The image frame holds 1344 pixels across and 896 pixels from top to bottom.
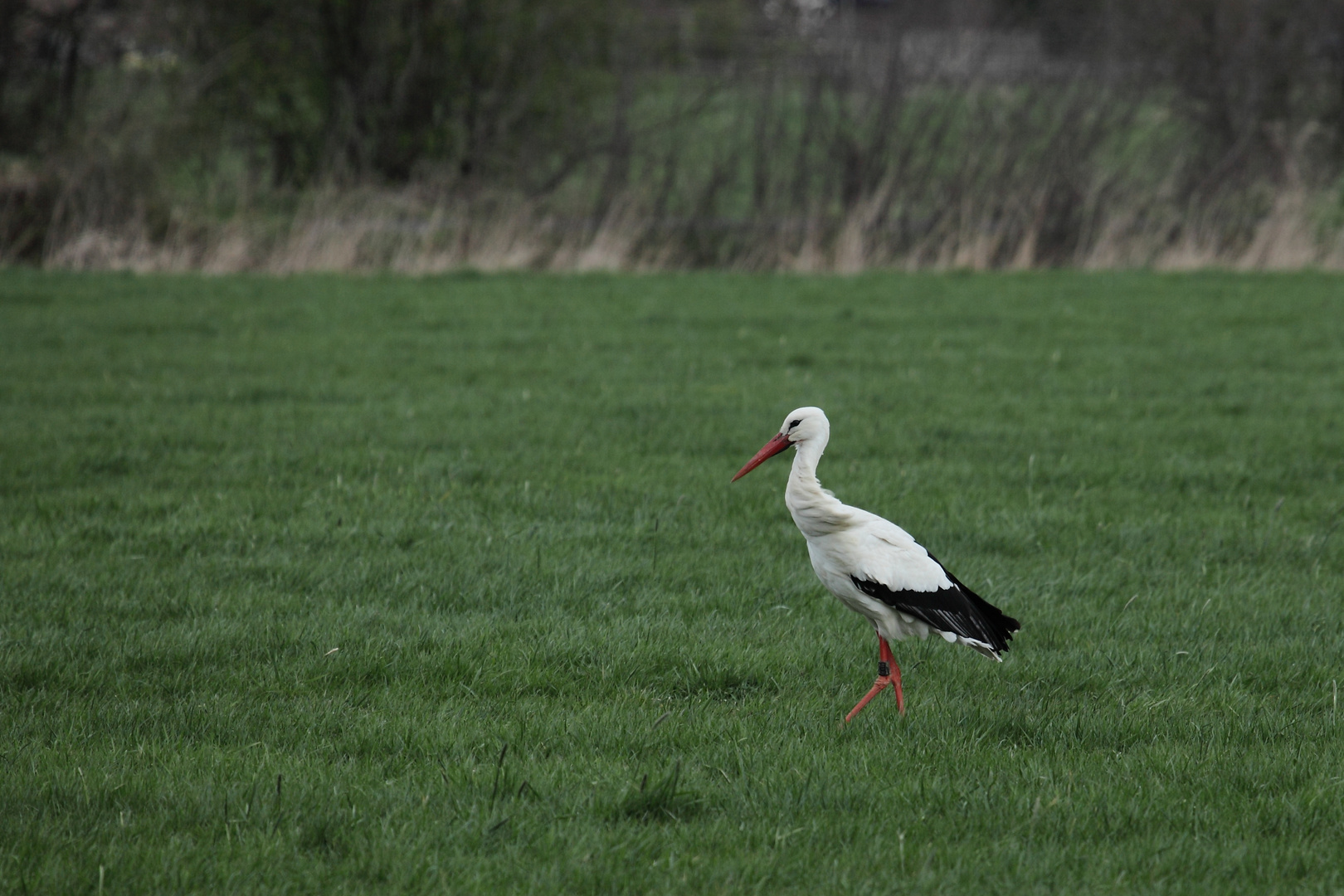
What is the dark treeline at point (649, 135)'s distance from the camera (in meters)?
16.5

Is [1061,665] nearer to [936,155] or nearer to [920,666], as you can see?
[920,666]

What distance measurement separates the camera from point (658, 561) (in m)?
5.75

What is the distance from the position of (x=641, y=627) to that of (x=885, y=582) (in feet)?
3.91

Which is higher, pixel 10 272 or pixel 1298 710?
pixel 1298 710

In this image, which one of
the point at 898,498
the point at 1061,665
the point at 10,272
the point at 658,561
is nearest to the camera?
the point at 1061,665

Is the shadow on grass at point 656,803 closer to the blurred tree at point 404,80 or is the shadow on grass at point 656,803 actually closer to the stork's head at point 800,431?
the stork's head at point 800,431

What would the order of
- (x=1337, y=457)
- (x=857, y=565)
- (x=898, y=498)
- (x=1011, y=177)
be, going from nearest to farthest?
(x=857, y=565)
(x=898, y=498)
(x=1337, y=457)
(x=1011, y=177)

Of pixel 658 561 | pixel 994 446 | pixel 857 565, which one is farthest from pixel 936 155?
pixel 857 565

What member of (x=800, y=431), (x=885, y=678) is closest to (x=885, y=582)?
(x=885, y=678)

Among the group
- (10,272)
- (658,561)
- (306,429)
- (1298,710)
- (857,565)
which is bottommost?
(10,272)

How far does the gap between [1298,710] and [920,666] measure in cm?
134

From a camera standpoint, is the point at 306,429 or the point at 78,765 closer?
the point at 78,765

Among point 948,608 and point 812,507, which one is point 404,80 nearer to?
point 812,507

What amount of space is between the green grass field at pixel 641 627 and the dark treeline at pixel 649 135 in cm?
625
